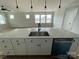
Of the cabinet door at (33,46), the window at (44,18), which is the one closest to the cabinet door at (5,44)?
the cabinet door at (33,46)

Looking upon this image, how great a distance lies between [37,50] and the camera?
102 inches

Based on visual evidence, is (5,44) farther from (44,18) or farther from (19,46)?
(44,18)

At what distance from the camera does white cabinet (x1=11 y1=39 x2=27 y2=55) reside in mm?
2428

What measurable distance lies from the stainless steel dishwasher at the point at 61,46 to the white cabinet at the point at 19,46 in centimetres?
95

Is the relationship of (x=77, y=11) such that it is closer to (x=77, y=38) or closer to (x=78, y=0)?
(x=78, y=0)

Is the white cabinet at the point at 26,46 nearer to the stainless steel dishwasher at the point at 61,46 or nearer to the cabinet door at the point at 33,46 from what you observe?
the cabinet door at the point at 33,46

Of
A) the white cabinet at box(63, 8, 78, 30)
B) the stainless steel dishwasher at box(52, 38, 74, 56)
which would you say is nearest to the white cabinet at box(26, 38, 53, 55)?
the stainless steel dishwasher at box(52, 38, 74, 56)

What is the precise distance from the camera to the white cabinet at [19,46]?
2428 millimetres

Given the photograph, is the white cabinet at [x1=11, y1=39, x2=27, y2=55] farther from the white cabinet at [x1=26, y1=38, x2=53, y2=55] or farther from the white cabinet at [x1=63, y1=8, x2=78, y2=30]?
the white cabinet at [x1=63, y1=8, x2=78, y2=30]

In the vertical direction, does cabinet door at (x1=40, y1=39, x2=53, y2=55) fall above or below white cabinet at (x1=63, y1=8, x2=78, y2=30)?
below

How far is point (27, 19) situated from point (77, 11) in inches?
177

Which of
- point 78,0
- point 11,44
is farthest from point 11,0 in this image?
point 78,0

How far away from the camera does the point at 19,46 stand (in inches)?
98.8

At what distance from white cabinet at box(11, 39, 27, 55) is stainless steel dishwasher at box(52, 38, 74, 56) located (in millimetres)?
949
